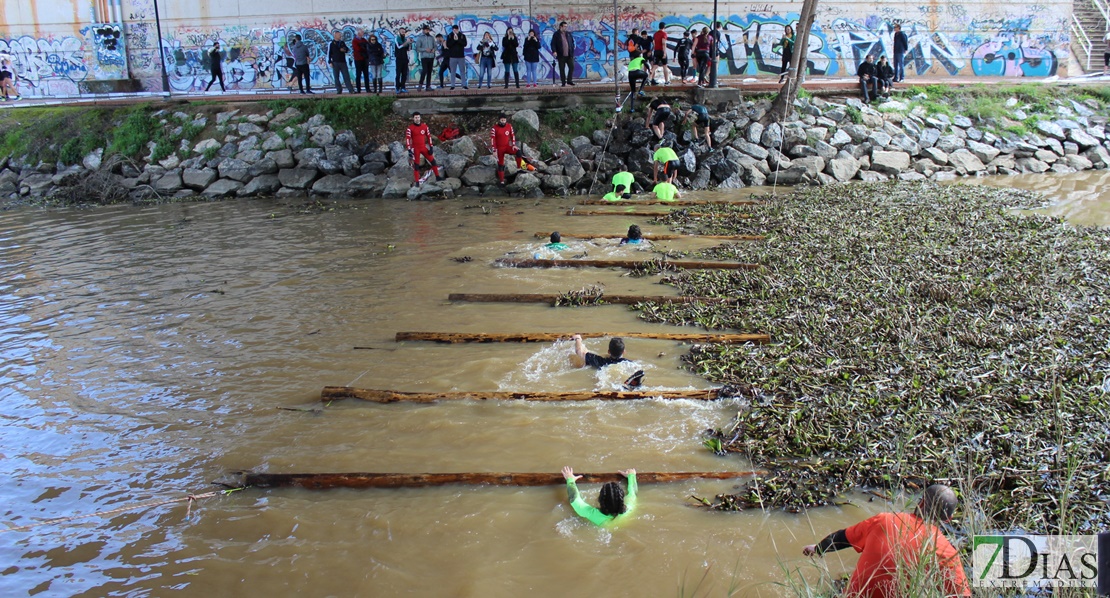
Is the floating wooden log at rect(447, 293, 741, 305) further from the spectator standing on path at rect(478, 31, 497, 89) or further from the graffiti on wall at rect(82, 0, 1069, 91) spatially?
the graffiti on wall at rect(82, 0, 1069, 91)

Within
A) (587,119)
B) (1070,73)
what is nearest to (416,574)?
(587,119)

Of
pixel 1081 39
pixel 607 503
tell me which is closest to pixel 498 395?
pixel 607 503

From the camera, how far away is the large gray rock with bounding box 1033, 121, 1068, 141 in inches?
934

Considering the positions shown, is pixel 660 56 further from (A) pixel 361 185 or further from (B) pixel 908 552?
(B) pixel 908 552

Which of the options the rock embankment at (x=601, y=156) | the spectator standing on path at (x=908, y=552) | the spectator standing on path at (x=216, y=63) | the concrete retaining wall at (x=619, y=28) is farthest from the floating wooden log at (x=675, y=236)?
the spectator standing on path at (x=216, y=63)

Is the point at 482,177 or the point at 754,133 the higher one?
the point at 754,133

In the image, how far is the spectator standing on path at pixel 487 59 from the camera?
25898mm

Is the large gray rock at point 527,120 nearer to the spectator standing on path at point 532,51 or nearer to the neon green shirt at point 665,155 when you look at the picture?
the spectator standing on path at point 532,51

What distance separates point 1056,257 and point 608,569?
1013cm

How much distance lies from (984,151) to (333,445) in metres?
22.8

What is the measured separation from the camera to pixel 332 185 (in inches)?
862

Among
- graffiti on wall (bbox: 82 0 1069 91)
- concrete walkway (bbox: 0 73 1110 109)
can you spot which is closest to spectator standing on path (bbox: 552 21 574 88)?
concrete walkway (bbox: 0 73 1110 109)

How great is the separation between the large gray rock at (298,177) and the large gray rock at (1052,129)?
2344 cm

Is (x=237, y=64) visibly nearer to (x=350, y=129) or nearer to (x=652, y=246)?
(x=350, y=129)
